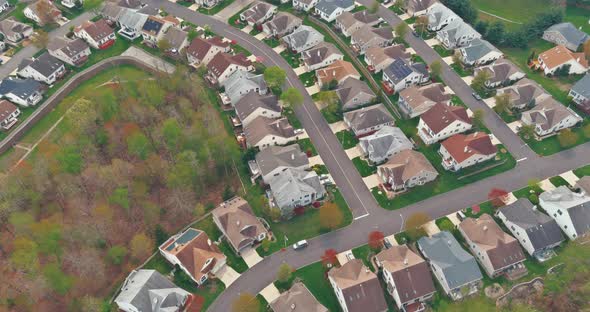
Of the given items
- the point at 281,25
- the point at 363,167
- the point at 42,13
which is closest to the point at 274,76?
the point at 281,25

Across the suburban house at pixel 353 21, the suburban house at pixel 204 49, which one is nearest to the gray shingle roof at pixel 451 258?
the suburban house at pixel 353 21

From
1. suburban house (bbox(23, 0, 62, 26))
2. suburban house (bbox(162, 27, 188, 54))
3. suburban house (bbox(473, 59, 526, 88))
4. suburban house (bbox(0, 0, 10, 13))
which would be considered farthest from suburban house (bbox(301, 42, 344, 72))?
suburban house (bbox(0, 0, 10, 13))

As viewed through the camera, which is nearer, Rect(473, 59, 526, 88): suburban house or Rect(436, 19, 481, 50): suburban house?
Rect(473, 59, 526, 88): suburban house

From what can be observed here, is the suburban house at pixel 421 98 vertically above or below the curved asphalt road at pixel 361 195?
above

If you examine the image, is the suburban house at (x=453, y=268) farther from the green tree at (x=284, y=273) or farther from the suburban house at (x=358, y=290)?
the green tree at (x=284, y=273)

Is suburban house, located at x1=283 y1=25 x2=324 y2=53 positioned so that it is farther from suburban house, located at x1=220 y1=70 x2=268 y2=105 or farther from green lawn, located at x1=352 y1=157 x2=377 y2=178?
green lawn, located at x1=352 y1=157 x2=377 y2=178

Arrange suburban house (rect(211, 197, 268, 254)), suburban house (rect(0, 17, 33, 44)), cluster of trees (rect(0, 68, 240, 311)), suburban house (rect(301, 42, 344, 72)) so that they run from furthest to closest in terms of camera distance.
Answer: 1. suburban house (rect(0, 17, 33, 44))
2. suburban house (rect(301, 42, 344, 72))
3. suburban house (rect(211, 197, 268, 254))
4. cluster of trees (rect(0, 68, 240, 311))

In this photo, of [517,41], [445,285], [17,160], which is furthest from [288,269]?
[517,41]
